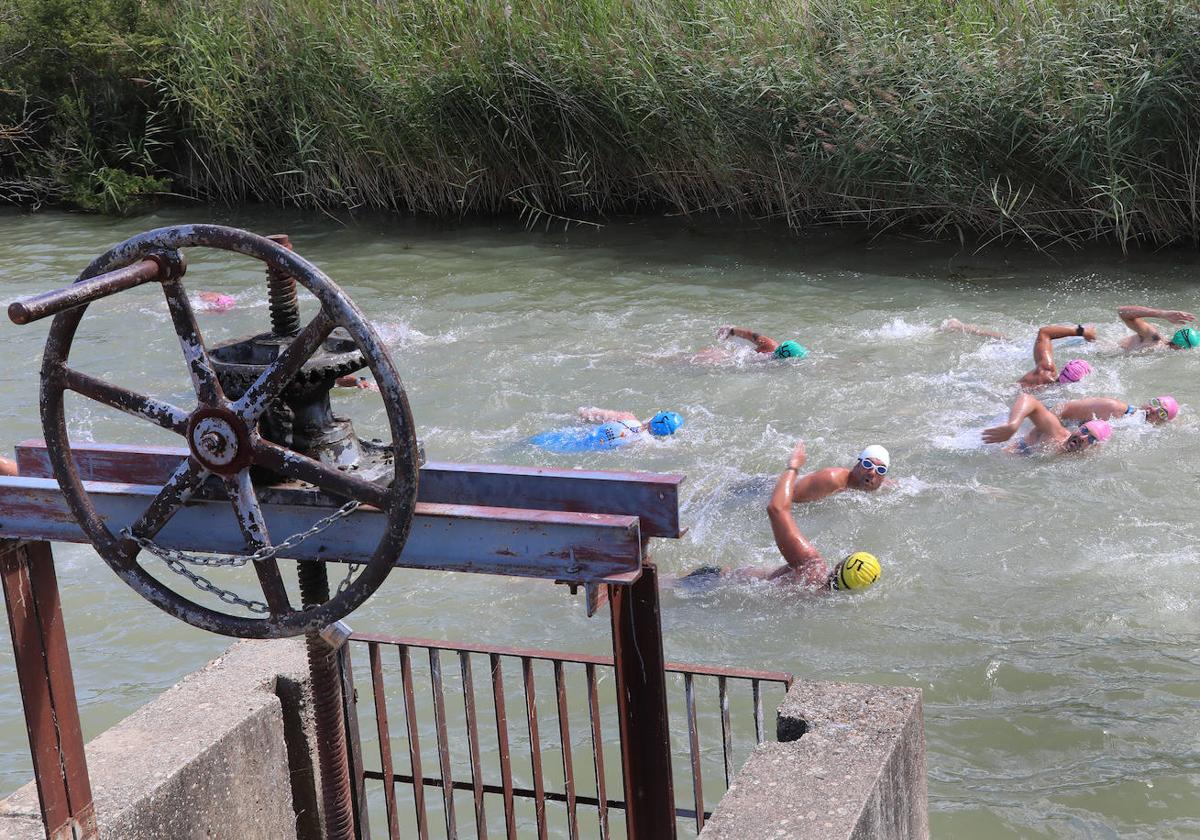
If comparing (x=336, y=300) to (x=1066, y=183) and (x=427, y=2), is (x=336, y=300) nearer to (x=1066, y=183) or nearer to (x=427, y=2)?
(x=1066, y=183)

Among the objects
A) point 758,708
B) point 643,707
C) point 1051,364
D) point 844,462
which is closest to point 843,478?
point 844,462

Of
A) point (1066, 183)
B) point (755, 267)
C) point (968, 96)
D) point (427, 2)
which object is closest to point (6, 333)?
point (427, 2)

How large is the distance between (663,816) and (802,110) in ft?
39.3

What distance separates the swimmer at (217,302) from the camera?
14.1 meters

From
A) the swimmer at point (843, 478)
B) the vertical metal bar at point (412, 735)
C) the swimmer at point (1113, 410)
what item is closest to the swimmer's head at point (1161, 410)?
the swimmer at point (1113, 410)

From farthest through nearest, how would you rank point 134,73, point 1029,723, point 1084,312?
1. point 134,73
2. point 1084,312
3. point 1029,723

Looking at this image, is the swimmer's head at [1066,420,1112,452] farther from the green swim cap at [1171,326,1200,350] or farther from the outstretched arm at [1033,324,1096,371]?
the green swim cap at [1171,326,1200,350]

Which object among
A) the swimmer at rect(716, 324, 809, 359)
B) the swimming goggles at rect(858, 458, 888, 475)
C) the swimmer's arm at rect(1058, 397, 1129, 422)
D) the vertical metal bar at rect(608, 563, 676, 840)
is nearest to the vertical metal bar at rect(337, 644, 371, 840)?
the vertical metal bar at rect(608, 563, 676, 840)

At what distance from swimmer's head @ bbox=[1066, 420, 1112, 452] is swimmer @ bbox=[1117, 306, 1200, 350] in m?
2.06

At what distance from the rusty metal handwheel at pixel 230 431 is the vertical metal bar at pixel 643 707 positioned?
26.7 inches

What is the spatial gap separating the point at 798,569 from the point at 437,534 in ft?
17.3

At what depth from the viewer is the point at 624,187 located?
17219 mm

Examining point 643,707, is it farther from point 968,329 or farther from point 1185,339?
point 968,329

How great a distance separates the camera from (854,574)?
24.8ft
